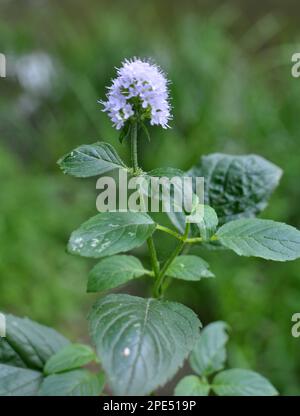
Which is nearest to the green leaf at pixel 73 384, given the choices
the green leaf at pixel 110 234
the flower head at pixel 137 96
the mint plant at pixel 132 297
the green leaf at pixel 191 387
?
the mint plant at pixel 132 297

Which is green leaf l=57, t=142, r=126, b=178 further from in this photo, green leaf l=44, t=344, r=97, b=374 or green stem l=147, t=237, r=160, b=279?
green leaf l=44, t=344, r=97, b=374

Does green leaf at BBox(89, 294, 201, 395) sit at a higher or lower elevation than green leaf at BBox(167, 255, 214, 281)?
lower

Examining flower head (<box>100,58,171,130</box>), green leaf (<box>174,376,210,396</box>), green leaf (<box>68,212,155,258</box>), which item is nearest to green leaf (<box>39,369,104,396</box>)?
green leaf (<box>174,376,210,396</box>)

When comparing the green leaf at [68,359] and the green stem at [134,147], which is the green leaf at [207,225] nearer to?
the green stem at [134,147]

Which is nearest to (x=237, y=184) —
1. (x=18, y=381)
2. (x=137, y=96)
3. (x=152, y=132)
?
(x=137, y=96)

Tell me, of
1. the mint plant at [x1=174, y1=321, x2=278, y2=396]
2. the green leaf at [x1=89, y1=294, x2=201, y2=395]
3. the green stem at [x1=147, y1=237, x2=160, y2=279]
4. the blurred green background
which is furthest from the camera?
the blurred green background

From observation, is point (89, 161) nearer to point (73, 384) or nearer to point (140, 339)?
point (140, 339)
